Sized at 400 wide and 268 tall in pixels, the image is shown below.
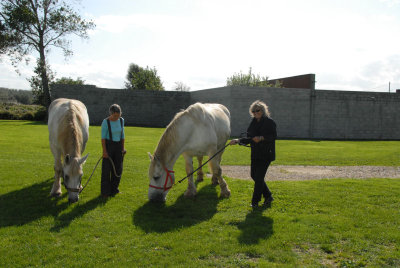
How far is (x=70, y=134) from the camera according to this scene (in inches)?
211

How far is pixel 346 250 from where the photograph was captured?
361cm

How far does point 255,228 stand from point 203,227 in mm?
741

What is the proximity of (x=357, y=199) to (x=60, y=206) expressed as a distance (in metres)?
5.49

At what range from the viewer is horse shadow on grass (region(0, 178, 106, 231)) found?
14.8ft

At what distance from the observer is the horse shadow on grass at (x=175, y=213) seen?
436 cm

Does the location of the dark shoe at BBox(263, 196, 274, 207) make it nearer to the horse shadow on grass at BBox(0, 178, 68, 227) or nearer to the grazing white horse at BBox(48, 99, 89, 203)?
the grazing white horse at BBox(48, 99, 89, 203)

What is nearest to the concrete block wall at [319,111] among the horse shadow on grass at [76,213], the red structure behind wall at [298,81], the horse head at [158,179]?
the red structure behind wall at [298,81]

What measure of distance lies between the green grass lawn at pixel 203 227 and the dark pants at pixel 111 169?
23 cm

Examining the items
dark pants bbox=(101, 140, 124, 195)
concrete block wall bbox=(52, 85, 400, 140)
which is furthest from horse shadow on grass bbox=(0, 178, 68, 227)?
concrete block wall bbox=(52, 85, 400, 140)

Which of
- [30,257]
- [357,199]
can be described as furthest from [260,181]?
[30,257]

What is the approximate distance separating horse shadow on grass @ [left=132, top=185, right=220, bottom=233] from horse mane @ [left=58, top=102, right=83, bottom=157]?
1.55m

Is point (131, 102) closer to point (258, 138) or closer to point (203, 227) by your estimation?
point (258, 138)

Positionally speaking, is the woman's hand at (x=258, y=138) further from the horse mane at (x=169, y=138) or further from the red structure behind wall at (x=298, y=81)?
the red structure behind wall at (x=298, y=81)

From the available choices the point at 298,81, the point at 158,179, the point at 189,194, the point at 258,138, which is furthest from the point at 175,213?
the point at 298,81
